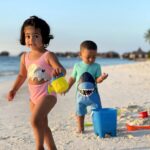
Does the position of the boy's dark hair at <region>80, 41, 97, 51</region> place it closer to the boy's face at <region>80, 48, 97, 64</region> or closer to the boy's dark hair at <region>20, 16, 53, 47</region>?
the boy's face at <region>80, 48, 97, 64</region>

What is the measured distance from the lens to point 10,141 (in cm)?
535

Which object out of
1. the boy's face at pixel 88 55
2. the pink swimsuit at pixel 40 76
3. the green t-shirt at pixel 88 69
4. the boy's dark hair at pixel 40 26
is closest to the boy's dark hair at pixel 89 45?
the boy's face at pixel 88 55

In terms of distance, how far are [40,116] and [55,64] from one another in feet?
1.80

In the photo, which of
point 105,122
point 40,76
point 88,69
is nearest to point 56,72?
point 40,76

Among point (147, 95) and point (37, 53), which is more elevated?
point (37, 53)

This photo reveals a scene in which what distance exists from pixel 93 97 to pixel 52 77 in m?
1.52

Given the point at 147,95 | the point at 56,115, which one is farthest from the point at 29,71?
the point at 147,95

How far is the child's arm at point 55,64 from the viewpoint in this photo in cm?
416

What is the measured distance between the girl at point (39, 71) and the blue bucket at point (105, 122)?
1.06 metres

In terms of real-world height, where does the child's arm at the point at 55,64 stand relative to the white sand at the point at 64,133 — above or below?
above

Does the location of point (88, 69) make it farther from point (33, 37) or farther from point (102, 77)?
point (33, 37)

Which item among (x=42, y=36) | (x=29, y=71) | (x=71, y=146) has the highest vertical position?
(x=42, y=36)

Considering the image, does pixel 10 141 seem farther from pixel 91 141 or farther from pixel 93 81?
pixel 93 81

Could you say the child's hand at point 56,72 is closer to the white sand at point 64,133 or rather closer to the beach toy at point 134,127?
the white sand at point 64,133
